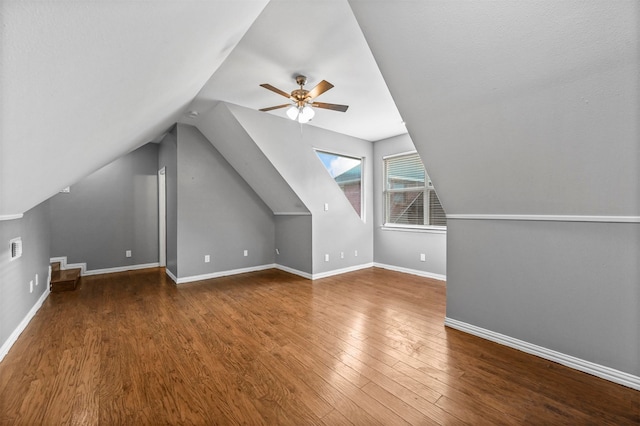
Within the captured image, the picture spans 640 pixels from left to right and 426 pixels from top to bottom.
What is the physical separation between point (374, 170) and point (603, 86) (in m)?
4.02

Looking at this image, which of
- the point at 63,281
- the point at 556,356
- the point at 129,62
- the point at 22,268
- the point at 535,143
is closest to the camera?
the point at 129,62

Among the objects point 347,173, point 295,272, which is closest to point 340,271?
point 295,272

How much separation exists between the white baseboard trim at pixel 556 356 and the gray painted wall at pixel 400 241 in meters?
1.95

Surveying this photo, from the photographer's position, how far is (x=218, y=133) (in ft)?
13.2

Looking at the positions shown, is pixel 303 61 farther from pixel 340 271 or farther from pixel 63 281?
pixel 63 281

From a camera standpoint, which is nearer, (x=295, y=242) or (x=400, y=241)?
(x=295, y=242)

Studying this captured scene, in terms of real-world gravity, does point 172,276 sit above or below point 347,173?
below

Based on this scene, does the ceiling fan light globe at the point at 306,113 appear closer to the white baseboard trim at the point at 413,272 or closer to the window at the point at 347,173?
the window at the point at 347,173

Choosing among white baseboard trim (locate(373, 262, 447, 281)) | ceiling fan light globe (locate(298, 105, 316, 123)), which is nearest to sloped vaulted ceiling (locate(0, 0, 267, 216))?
ceiling fan light globe (locate(298, 105, 316, 123))

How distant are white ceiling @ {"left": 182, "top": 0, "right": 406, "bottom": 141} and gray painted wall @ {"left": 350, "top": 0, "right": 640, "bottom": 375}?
0.43 m

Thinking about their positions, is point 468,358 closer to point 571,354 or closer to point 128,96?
point 571,354

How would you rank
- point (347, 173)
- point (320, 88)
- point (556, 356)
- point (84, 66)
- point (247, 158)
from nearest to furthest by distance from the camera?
point (84, 66)
point (556, 356)
point (320, 88)
point (247, 158)
point (347, 173)

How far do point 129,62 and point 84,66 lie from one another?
0.28 metres

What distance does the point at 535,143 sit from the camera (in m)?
1.75
